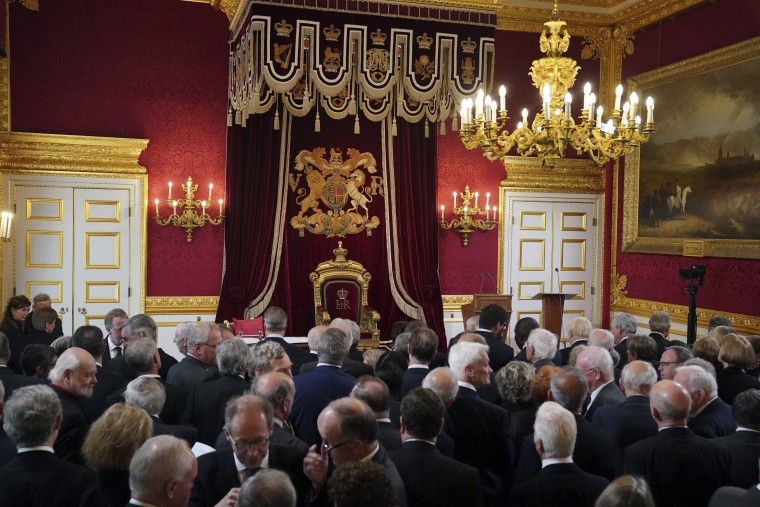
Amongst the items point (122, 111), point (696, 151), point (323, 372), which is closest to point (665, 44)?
point (696, 151)

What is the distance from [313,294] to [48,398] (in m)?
8.64

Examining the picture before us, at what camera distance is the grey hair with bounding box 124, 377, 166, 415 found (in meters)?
4.11

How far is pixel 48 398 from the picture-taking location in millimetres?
3461

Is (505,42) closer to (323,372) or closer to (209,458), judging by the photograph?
(323,372)

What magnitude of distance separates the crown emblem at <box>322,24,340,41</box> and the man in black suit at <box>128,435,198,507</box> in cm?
711

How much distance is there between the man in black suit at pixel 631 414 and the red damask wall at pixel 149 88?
810cm

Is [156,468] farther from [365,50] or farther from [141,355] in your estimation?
[365,50]

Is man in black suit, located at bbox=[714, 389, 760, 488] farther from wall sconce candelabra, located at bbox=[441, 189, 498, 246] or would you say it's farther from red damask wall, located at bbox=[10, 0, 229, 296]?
red damask wall, located at bbox=[10, 0, 229, 296]

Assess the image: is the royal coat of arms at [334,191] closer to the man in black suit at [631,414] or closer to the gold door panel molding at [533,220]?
the gold door panel molding at [533,220]

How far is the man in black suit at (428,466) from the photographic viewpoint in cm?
345

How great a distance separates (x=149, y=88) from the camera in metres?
11.5

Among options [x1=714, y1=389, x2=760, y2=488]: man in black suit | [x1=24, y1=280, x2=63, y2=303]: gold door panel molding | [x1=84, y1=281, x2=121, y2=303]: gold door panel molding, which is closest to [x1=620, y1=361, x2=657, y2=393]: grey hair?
[x1=714, y1=389, x2=760, y2=488]: man in black suit

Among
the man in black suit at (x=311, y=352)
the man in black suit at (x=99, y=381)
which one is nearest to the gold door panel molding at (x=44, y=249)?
the man in black suit at (x=99, y=381)

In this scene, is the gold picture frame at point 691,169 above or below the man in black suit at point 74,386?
above
